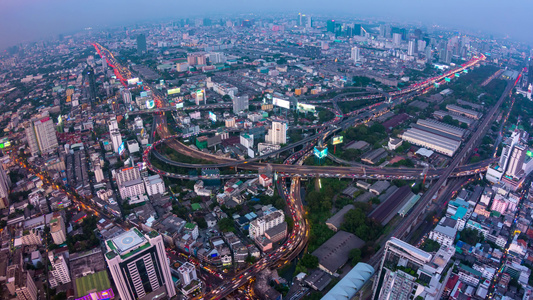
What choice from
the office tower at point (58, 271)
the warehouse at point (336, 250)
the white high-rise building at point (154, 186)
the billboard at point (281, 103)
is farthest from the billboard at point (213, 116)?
the office tower at point (58, 271)

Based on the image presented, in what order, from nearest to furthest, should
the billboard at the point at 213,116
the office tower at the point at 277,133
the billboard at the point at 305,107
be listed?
the office tower at the point at 277,133, the billboard at the point at 213,116, the billboard at the point at 305,107

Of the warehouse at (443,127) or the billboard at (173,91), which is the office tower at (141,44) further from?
the warehouse at (443,127)

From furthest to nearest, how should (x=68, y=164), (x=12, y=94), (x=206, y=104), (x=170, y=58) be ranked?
(x=170, y=58) → (x=12, y=94) → (x=206, y=104) → (x=68, y=164)

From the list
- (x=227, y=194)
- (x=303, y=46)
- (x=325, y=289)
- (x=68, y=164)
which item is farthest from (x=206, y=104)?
(x=303, y=46)

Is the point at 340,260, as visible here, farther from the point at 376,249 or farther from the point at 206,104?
the point at 206,104

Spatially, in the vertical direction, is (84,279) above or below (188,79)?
below

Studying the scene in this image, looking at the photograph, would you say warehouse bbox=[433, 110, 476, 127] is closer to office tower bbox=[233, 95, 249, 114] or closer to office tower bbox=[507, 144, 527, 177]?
office tower bbox=[507, 144, 527, 177]
